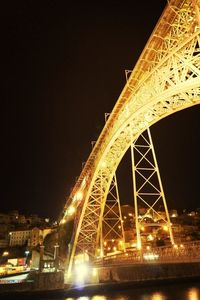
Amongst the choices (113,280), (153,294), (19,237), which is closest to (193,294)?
(153,294)

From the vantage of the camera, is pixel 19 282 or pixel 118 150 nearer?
pixel 118 150

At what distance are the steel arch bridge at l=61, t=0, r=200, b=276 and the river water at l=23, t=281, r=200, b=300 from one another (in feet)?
12.9

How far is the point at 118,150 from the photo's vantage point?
1864 cm

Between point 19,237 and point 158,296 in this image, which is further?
point 19,237

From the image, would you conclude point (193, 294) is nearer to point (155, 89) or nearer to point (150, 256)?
point (150, 256)

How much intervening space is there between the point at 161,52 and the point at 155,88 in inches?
56.6

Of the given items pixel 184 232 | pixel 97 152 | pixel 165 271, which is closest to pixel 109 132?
pixel 97 152

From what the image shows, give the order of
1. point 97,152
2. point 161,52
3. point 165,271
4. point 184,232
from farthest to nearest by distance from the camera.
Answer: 1. point 184,232
2. point 97,152
3. point 165,271
4. point 161,52

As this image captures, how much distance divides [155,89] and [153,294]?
35.5 ft

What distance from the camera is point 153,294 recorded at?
15883 millimetres

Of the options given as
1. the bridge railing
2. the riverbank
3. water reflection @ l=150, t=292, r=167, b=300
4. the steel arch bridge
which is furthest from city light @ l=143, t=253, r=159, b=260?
the steel arch bridge

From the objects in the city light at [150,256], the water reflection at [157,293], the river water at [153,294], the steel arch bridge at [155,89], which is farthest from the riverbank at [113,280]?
the city light at [150,256]

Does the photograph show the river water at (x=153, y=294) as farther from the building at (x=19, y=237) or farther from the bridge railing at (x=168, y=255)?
the building at (x=19, y=237)

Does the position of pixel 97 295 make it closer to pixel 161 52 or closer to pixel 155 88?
pixel 155 88
